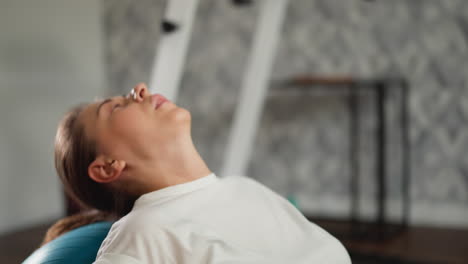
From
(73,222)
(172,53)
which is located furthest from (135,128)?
(172,53)

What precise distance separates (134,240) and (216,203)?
0.20 meters

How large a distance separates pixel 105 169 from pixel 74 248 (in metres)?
0.23

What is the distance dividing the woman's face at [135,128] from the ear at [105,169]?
2 centimetres

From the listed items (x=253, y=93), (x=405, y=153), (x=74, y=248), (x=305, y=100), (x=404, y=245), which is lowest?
(x=404, y=245)

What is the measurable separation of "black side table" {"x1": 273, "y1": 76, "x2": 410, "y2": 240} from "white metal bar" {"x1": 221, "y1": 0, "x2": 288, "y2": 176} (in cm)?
72

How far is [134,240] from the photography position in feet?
2.66

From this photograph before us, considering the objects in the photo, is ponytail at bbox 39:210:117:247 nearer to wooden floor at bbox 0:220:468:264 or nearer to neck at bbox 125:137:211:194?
neck at bbox 125:137:211:194

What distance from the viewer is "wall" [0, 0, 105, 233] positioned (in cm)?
309

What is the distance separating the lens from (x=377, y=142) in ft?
10.1

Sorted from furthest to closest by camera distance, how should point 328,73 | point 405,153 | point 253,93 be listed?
1. point 328,73
2. point 405,153
3. point 253,93

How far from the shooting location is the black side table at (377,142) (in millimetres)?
2758

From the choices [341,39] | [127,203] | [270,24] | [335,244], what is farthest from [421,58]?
[127,203]

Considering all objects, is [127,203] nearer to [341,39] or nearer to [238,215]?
[238,215]

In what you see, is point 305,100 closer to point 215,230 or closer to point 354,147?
point 354,147
